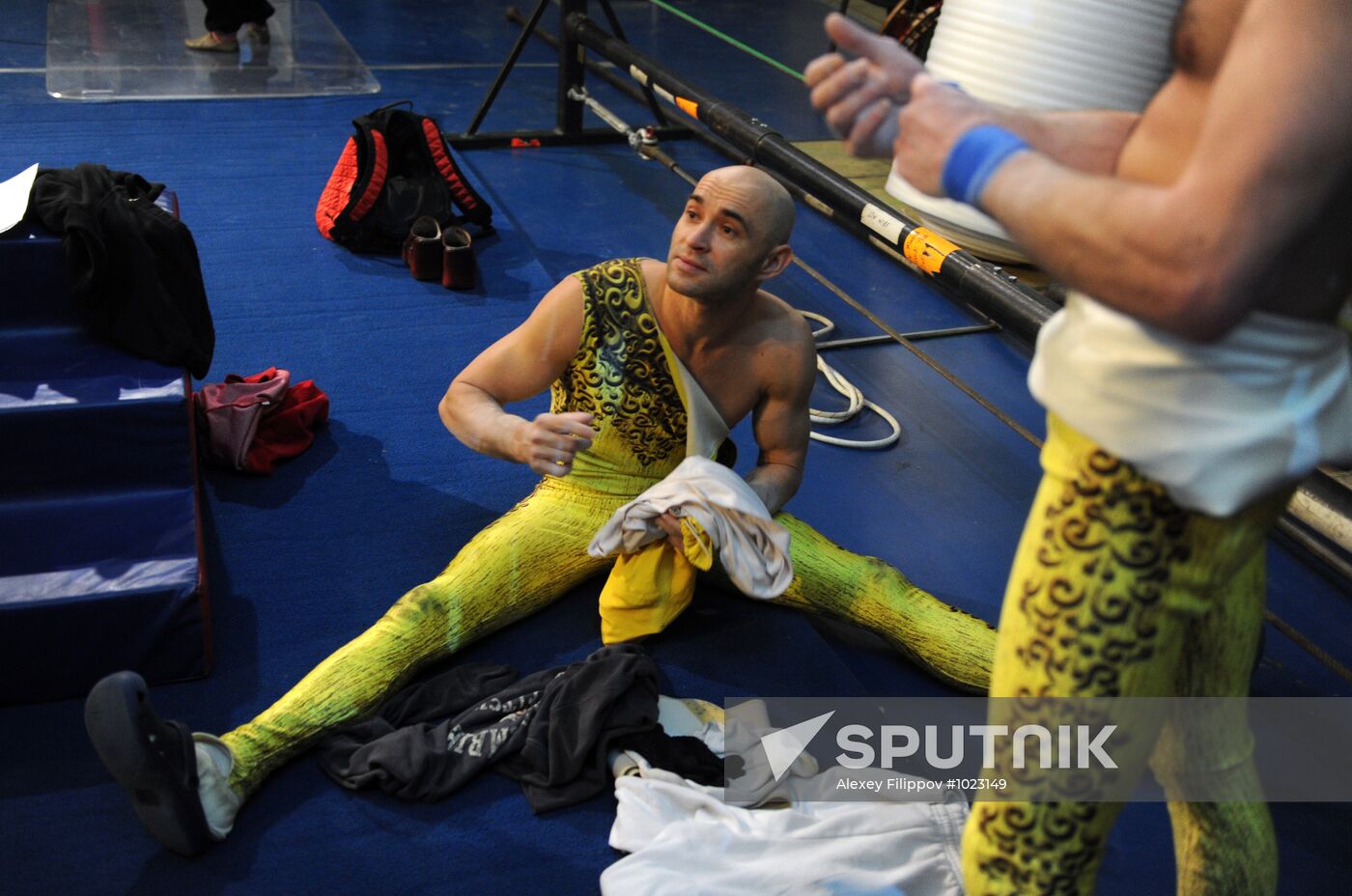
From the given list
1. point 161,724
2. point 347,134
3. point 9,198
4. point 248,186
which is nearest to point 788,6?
point 347,134

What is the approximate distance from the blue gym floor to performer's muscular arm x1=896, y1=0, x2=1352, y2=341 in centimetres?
144

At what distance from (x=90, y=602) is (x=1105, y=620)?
1.83 metres

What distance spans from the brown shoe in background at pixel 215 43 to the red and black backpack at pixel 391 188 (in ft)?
7.51

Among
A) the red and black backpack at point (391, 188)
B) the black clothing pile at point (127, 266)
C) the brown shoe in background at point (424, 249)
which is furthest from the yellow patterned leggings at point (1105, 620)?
the red and black backpack at point (391, 188)

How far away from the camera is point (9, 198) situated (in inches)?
104

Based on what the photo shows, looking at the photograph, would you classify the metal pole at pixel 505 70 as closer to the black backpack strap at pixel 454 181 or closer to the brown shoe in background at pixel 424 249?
the black backpack strap at pixel 454 181

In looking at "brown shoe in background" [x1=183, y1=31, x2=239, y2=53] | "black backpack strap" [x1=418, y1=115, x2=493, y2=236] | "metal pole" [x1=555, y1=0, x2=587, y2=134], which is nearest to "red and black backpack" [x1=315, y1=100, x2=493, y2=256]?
"black backpack strap" [x1=418, y1=115, x2=493, y2=236]

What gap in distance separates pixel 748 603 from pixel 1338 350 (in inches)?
66.6

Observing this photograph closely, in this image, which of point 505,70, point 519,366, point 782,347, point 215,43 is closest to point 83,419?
point 519,366

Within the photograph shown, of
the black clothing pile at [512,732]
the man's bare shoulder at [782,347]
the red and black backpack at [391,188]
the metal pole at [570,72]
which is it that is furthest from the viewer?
the metal pole at [570,72]

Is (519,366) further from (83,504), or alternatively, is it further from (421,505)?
(83,504)

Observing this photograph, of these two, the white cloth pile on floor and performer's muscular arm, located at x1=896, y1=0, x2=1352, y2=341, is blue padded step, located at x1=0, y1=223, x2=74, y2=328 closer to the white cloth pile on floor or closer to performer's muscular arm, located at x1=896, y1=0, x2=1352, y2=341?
the white cloth pile on floor

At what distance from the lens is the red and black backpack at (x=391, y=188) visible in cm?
420

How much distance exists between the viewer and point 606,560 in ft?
8.54
